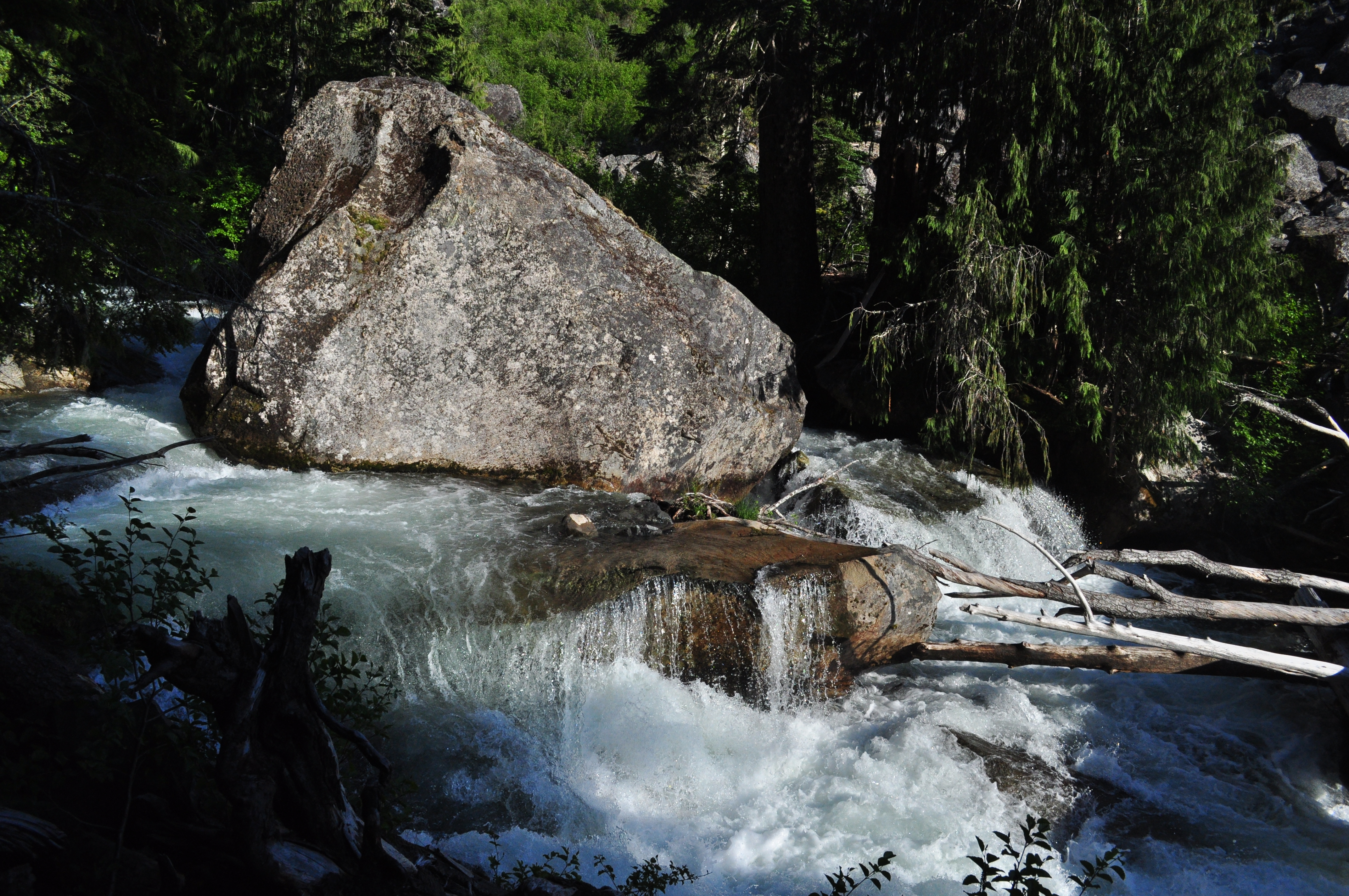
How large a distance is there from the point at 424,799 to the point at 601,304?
531cm

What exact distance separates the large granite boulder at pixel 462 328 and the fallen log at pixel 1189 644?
401 centimetres

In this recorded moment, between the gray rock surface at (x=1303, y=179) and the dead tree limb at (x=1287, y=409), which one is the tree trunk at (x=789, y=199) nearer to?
the dead tree limb at (x=1287, y=409)

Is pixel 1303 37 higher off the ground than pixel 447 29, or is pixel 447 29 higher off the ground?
pixel 1303 37

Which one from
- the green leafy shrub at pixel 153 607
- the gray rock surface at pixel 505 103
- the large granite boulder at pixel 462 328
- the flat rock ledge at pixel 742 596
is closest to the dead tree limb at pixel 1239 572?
the flat rock ledge at pixel 742 596

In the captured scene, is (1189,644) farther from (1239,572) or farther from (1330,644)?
(1330,644)

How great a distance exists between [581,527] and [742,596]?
1.69 metres

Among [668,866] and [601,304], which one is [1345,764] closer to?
[668,866]

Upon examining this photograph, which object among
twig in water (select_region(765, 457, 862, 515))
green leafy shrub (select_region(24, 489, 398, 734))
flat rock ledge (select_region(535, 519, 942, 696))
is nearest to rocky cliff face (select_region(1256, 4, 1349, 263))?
twig in water (select_region(765, 457, 862, 515))

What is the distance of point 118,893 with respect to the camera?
239cm

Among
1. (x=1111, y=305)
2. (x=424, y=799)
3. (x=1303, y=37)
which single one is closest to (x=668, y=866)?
(x=424, y=799)

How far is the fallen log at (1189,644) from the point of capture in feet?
18.7

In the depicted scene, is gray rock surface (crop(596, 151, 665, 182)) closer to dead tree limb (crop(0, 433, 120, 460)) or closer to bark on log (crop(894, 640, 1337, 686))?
bark on log (crop(894, 640, 1337, 686))

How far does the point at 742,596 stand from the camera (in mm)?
6102

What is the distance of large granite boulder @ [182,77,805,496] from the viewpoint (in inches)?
316
